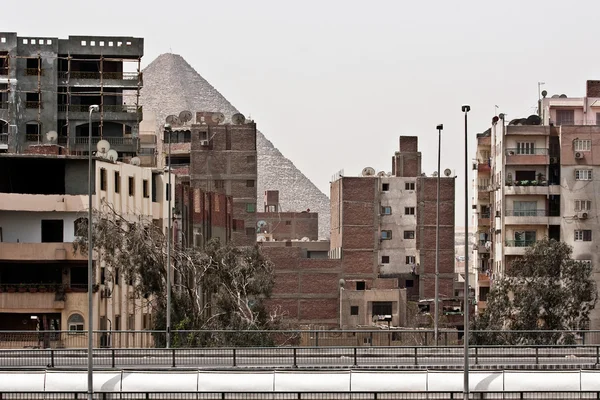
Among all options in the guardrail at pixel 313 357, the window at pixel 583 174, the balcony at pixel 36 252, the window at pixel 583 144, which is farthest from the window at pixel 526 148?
the guardrail at pixel 313 357

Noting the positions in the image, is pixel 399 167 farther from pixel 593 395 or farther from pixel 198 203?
pixel 593 395

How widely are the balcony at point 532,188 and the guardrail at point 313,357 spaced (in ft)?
178

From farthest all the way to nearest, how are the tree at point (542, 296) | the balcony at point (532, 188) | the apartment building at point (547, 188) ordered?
the balcony at point (532, 188)
the apartment building at point (547, 188)
the tree at point (542, 296)

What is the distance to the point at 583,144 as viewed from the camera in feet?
354

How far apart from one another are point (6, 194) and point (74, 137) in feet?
139

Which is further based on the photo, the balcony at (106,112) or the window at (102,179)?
the balcony at (106,112)

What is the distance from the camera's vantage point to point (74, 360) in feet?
176

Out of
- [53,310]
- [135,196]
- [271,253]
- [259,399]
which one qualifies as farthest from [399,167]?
[259,399]

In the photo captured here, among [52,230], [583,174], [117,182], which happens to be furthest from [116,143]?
[52,230]

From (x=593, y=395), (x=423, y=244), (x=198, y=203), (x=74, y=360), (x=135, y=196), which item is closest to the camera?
(x=593, y=395)

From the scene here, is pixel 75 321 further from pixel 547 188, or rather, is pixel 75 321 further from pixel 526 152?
pixel 526 152

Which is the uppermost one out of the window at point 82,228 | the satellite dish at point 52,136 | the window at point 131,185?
the satellite dish at point 52,136

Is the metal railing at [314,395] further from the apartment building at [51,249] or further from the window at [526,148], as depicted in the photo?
the window at [526,148]

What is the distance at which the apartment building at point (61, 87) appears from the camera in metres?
118
